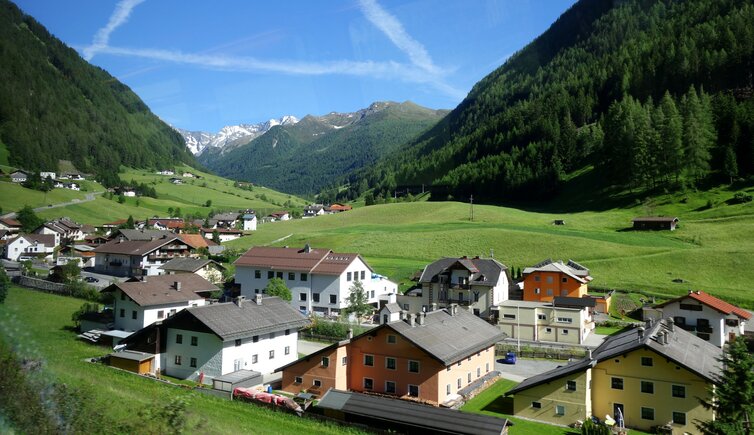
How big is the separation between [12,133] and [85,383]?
53630mm

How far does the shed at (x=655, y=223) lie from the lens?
82.3 meters

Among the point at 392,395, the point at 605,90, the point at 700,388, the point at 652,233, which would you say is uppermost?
the point at 605,90

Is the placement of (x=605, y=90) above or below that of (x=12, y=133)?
above

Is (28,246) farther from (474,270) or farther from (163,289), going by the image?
(474,270)

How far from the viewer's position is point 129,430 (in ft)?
37.2

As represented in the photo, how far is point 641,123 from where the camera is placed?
364ft

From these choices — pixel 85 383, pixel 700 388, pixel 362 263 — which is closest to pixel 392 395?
pixel 700 388

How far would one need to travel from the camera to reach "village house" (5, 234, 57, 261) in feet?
229

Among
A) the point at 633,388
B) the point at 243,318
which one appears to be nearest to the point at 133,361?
the point at 243,318

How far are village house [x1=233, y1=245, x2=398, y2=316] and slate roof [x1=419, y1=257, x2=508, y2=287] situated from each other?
659 centimetres

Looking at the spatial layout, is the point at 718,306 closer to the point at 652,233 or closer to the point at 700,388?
the point at 700,388

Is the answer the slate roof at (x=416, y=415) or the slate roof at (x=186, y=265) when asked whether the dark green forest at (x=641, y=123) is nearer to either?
the slate roof at (x=186, y=265)

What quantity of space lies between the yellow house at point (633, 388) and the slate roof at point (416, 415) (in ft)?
21.8

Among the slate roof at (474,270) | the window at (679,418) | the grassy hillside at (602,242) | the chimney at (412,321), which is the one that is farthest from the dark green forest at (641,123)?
the chimney at (412,321)
